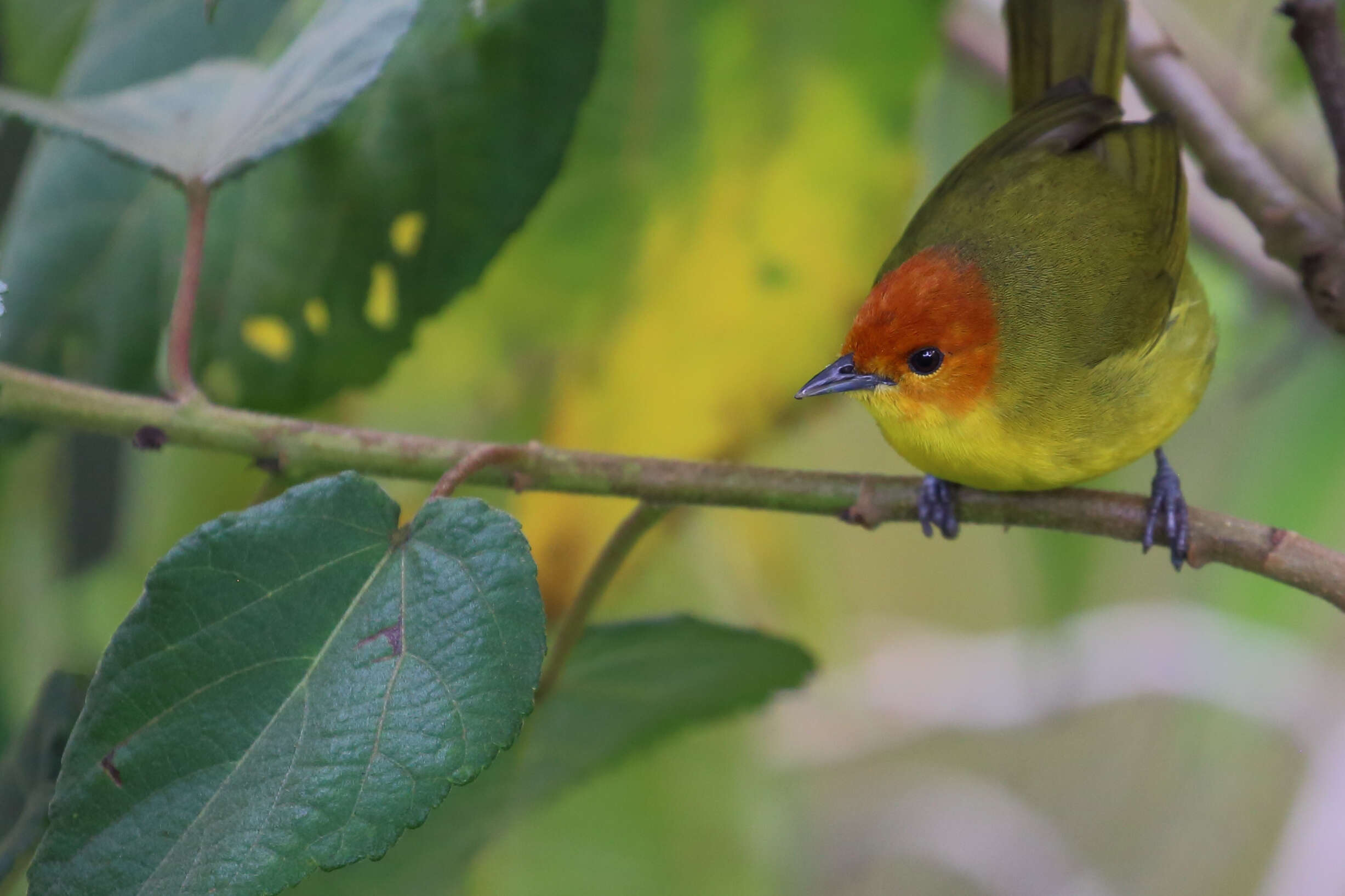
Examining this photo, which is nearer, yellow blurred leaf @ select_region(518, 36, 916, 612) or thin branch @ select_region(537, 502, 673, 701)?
thin branch @ select_region(537, 502, 673, 701)

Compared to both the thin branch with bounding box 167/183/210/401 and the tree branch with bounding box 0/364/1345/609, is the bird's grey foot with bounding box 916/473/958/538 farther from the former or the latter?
the thin branch with bounding box 167/183/210/401

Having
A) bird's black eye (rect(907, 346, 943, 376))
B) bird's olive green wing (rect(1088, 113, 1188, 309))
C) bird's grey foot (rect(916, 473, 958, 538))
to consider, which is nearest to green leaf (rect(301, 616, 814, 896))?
bird's grey foot (rect(916, 473, 958, 538))

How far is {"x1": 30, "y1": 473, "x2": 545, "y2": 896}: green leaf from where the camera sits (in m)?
0.63

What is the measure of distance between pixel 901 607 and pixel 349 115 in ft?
4.29

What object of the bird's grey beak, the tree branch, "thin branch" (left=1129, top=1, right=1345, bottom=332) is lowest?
the tree branch

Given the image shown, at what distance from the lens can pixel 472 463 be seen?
74 centimetres

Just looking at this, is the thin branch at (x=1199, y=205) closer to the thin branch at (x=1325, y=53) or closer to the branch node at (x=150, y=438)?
the thin branch at (x=1325, y=53)

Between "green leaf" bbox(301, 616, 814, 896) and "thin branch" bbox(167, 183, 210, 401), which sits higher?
"thin branch" bbox(167, 183, 210, 401)

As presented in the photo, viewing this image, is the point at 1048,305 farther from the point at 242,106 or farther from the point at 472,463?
the point at 242,106

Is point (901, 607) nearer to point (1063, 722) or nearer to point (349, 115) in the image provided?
point (1063, 722)

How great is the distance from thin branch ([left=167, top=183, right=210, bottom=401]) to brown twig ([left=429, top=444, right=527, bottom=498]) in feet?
0.66

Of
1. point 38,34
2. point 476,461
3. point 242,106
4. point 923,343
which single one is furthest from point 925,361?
point 38,34

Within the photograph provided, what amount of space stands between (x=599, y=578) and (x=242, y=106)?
1.49 ft

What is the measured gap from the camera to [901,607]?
2.03 metres
